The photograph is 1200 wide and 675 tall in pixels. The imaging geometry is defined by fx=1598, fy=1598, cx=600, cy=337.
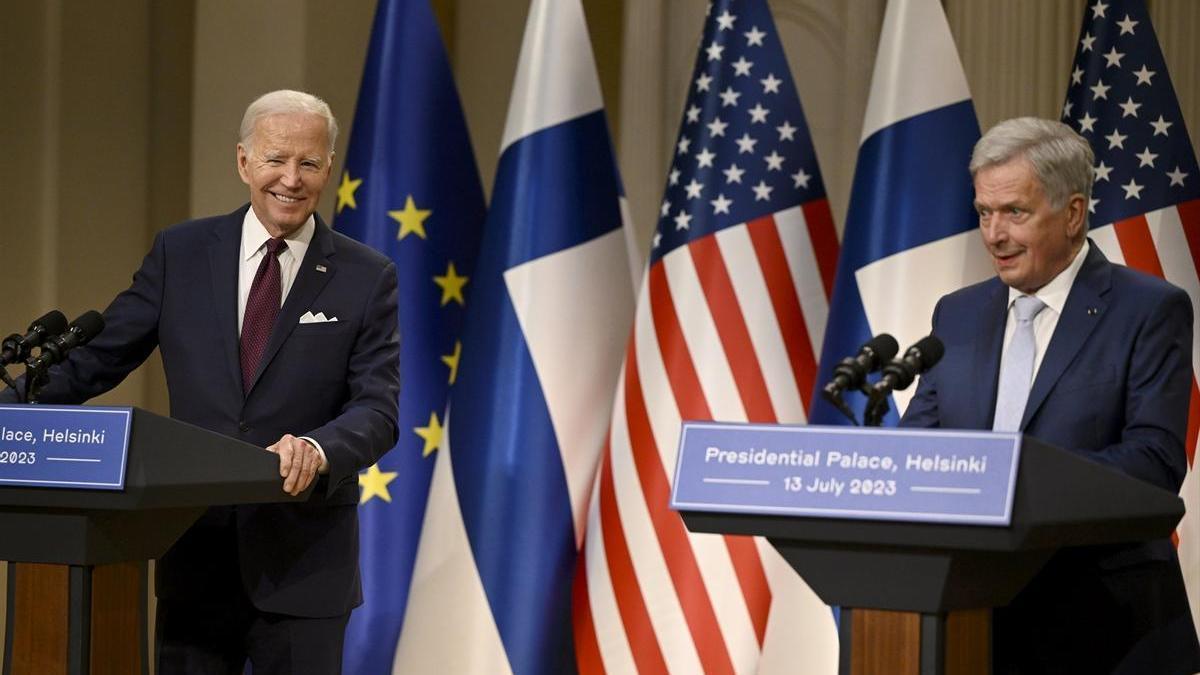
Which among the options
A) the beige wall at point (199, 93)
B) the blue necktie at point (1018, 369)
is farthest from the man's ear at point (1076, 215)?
the beige wall at point (199, 93)

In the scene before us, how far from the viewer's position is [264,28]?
5.61 metres

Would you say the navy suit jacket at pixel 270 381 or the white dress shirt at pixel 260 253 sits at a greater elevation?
the white dress shirt at pixel 260 253

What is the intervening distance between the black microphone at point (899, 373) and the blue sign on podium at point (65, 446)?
1089mm

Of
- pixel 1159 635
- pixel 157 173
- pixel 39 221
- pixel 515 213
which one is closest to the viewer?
pixel 1159 635

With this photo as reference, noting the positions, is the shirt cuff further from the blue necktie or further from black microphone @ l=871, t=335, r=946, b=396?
the blue necktie

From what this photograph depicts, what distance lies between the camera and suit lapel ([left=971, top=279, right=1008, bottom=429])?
2656mm

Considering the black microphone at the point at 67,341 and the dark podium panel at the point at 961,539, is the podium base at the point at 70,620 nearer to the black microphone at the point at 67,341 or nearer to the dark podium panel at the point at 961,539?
the black microphone at the point at 67,341

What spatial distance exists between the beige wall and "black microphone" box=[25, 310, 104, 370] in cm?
281

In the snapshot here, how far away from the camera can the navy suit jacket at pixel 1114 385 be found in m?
2.53

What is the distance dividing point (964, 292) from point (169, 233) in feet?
4.82

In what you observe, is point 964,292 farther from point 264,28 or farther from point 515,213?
point 264,28

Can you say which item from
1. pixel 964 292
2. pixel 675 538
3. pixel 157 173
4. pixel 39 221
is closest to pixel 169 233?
pixel 964 292

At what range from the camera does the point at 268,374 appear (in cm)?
287

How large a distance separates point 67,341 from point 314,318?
0.46 meters
